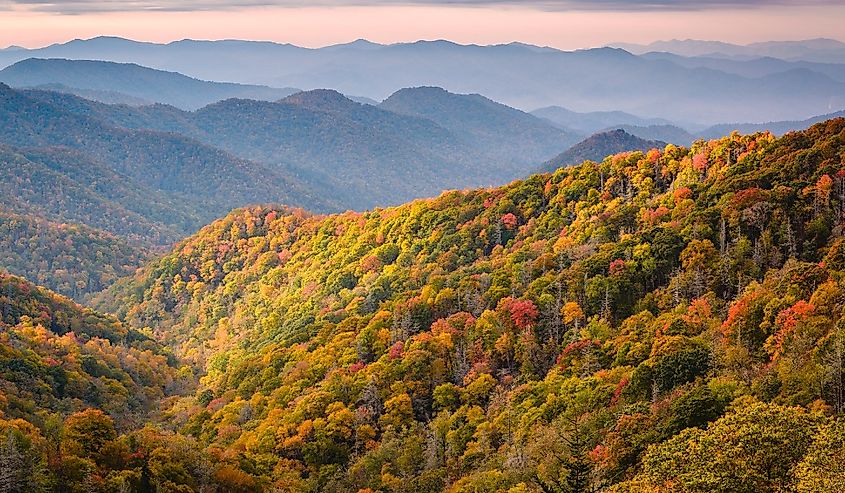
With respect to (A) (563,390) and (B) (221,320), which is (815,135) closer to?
(A) (563,390)

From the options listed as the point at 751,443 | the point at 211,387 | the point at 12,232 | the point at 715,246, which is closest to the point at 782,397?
the point at 751,443

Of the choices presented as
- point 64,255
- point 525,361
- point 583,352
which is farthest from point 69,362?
point 64,255

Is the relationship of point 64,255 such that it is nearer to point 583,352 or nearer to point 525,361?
Answer: point 525,361

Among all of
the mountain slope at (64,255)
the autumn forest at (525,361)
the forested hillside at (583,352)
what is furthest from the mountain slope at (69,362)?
the mountain slope at (64,255)

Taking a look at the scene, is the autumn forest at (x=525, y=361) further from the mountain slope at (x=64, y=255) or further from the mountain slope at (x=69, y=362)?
the mountain slope at (x=64, y=255)

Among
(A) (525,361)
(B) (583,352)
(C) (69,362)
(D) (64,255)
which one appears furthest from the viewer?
(D) (64,255)

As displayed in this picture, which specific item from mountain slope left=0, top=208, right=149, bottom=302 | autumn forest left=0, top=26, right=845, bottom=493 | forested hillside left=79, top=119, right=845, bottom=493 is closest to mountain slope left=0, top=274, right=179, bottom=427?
autumn forest left=0, top=26, right=845, bottom=493

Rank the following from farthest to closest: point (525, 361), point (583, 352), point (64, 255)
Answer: point (64, 255), point (525, 361), point (583, 352)

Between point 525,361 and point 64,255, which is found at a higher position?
point 525,361
